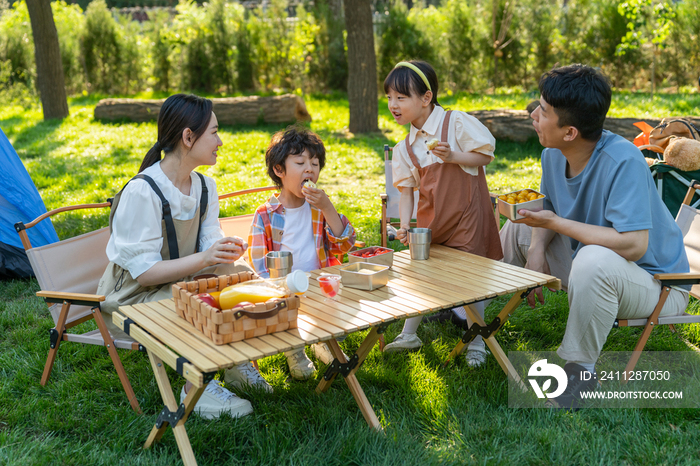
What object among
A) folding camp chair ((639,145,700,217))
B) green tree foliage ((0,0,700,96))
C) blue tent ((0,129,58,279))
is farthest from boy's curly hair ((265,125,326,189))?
green tree foliage ((0,0,700,96))

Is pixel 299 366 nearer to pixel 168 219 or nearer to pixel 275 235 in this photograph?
pixel 275 235

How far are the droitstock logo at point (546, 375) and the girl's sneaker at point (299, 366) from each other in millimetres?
1136

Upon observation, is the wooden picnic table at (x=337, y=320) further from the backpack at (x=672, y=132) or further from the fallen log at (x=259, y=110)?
the fallen log at (x=259, y=110)

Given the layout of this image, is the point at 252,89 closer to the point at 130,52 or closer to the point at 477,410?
the point at 130,52

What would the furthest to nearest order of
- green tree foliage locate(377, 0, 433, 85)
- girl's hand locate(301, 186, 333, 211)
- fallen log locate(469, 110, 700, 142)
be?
green tree foliage locate(377, 0, 433, 85) < fallen log locate(469, 110, 700, 142) < girl's hand locate(301, 186, 333, 211)

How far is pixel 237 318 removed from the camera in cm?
198

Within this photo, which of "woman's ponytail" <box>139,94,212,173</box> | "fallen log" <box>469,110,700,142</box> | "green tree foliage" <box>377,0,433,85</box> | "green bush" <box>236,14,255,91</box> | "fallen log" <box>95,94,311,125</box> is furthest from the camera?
"green bush" <box>236,14,255,91</box>

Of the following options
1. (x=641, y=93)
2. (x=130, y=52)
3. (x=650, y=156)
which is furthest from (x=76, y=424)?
(x=130, y=52)

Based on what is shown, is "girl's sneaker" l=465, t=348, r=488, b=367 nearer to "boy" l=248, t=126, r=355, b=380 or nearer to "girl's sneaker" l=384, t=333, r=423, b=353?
"girl's sneaker" l=384, t=333, r=423, b=353

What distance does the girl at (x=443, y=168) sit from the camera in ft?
10.6

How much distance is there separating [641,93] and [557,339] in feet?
29.7

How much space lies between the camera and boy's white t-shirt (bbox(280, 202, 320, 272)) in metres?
3.26

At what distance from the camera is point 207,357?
1.90m

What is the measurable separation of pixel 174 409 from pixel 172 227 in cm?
95
